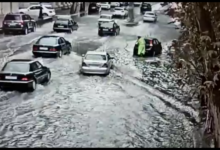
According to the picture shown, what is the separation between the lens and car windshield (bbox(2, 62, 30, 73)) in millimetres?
20861

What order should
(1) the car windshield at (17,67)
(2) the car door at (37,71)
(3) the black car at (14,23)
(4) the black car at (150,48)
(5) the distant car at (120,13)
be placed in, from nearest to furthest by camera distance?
(1) the car windshield at (17,67) → (2) the car door at (37,71) → (4) the black car at (150,48) → (3) the black car at (14,23) → (5) the distant car at (120,13)

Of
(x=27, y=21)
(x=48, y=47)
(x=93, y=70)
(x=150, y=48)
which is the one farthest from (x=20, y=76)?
(x=27, y=21)

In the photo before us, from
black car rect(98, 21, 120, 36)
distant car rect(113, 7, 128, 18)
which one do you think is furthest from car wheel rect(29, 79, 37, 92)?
distant car rect(113, 7, 128, 18)

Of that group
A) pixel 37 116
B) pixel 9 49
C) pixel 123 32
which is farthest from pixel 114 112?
pixel 123 32

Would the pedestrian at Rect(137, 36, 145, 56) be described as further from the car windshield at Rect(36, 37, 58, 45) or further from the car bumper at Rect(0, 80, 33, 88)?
the car bumper at Rect(0, 80, 33, 88)

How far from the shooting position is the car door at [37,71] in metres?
21.4

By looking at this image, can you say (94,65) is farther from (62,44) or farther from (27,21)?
(27,21)

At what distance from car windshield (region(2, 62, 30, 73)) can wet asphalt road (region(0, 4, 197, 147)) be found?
974 millimetres

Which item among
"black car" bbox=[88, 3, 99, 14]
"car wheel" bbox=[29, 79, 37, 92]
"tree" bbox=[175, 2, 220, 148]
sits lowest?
"black car" bbox=[88, 3, 99, 14]

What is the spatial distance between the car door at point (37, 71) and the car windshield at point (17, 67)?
274 millimetres

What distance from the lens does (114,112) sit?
1877 centimetres

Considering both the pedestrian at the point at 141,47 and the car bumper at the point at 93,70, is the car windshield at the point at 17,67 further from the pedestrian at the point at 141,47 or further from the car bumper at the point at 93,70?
the pedestrian at the point at 141,47

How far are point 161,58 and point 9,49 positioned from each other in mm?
10602

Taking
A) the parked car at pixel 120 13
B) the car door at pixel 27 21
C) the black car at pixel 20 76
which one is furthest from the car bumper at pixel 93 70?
the parked car at pixel 120 13
